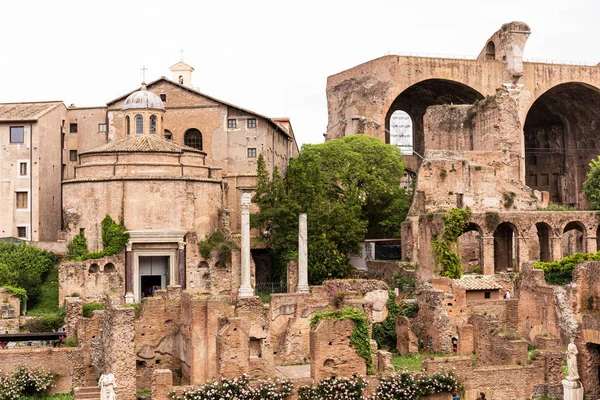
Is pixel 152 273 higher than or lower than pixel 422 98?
lower

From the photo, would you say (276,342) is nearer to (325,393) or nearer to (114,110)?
(325,393)

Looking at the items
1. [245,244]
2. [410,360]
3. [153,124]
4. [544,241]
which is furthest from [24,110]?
[544,241]

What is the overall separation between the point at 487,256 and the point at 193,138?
18.1 meters

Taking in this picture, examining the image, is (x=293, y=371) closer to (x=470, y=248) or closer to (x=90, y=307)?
(x=90, y=307)

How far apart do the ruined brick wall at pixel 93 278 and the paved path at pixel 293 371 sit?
12.9 metres

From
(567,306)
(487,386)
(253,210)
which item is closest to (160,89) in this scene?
(253,210)

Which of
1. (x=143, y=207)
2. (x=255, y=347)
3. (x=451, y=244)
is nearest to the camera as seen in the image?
(x=255, y=347)

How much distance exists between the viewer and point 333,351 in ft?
71.2

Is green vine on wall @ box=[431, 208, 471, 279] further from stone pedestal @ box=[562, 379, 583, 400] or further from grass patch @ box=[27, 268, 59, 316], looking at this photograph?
stone pedestal @ box=[562, 379, 583, 400]

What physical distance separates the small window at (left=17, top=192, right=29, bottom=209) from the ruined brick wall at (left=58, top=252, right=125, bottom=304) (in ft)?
27.1

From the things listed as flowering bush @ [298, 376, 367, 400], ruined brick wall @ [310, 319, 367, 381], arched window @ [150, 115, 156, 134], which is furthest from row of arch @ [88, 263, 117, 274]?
flowering bush @ [298, 376, 367, 400]

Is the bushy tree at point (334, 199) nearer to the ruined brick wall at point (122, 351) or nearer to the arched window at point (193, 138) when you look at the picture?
the arched window at point (193, 138)

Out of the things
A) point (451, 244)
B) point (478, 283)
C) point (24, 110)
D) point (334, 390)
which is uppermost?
point (24, 110)

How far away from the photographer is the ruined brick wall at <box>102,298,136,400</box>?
21922mm
